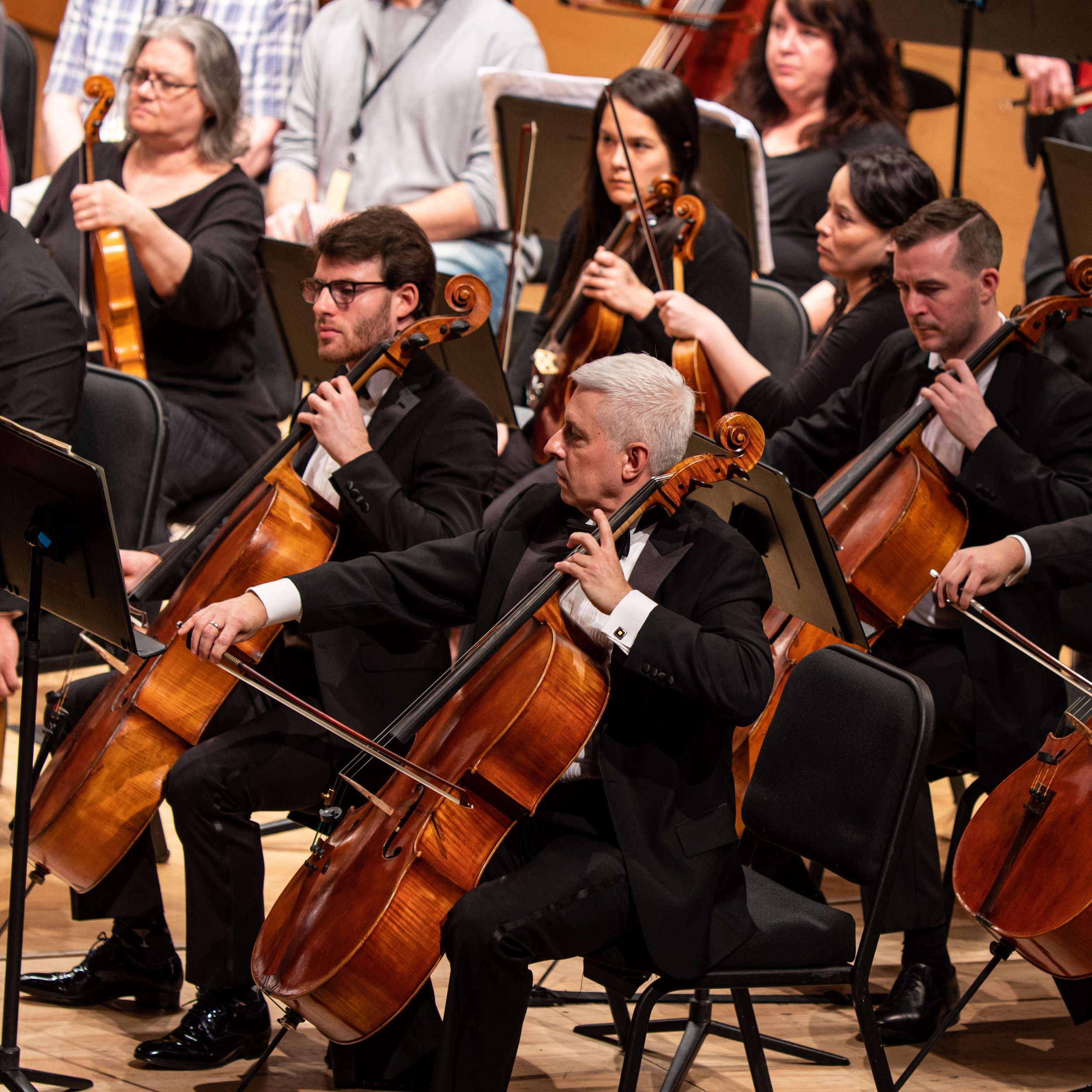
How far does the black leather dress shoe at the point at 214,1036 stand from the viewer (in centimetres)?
218

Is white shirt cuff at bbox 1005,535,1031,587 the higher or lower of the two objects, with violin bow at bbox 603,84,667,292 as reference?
lower

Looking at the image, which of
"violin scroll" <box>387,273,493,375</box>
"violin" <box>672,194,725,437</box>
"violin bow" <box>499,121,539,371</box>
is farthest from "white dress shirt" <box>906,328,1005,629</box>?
"violin bow" <box>499,121,539,371</box>

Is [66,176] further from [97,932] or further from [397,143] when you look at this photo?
[97,932]

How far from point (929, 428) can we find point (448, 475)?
2.80 feet

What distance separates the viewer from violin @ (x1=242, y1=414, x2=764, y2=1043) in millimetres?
1824

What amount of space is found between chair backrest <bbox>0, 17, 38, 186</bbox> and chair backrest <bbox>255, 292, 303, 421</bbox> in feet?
3.72

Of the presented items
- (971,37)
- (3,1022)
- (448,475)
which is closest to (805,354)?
(971,37)

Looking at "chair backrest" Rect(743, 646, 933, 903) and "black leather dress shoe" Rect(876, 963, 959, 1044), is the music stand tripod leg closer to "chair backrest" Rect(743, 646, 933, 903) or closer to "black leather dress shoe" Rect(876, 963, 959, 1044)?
"chair backrest" Rect(743, 646, 933, 903)

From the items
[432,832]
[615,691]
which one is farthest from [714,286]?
[432,832]

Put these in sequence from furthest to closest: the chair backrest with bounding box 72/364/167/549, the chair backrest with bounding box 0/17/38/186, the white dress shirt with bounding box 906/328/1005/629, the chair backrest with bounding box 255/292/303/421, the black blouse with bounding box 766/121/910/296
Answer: the chair backrest with bounding box 0/17/38/186
the black blouse with bounding box 766/121/910/296
the chair backrest with bounding box 255/292/303/421
the chair backrest with bounding box 72/364/167/549
the white dress shirt with bounding box 906/328/1005/629

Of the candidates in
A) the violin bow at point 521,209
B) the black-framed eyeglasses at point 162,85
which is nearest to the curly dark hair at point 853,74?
the violin bow at point 521,209

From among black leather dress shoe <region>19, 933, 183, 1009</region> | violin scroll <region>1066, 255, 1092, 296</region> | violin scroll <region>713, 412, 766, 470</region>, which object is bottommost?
black leather dress shoe <region>19, 933, 183, 1009</region>

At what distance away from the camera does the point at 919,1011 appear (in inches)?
95.4

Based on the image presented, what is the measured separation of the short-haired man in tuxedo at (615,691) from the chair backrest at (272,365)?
69.9 inches
